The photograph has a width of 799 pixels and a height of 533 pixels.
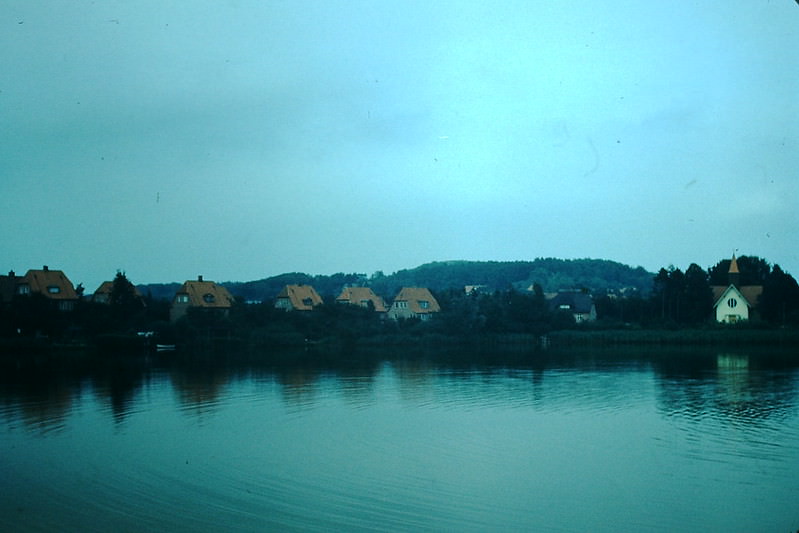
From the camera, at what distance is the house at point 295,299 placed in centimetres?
7856

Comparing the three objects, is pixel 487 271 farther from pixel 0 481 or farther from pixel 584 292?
pixel 0 481

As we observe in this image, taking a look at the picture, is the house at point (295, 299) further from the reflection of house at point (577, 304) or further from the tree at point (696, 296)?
the tree at point (696, 296)

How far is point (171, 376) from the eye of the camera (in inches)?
1332

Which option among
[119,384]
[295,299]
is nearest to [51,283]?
[295,299]

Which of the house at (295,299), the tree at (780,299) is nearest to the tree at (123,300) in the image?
the house at (295,299)

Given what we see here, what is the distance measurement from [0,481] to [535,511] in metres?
8.72

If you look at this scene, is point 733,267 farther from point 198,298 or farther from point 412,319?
point 198,298

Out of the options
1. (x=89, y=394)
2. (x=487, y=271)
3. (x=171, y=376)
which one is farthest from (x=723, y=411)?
(x=487, y=271)

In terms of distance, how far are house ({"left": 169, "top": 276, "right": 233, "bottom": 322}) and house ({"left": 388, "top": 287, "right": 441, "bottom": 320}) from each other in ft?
64.4

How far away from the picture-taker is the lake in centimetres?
1128

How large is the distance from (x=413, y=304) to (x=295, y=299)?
39.2 feet

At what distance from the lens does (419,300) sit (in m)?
82.6

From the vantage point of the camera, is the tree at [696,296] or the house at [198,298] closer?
the tree at [696,296]

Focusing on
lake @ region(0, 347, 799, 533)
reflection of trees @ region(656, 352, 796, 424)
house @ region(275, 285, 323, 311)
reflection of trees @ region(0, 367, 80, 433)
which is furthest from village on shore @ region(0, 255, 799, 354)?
lake @ region(0, 347, 799, 533)
